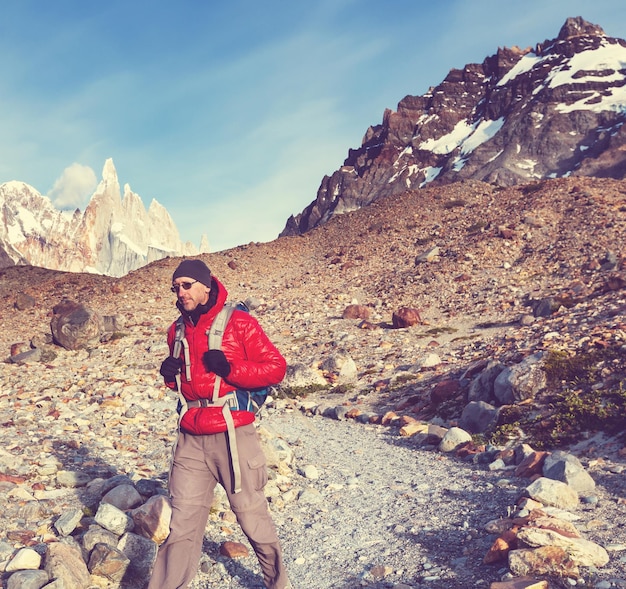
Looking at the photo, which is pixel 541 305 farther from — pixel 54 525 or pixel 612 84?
pixel 612 84

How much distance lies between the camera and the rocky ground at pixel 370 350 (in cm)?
597

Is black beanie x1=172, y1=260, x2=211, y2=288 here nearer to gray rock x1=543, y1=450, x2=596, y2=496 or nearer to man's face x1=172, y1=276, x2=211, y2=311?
man's face x1=172, y1=276, x2=211, y2=311

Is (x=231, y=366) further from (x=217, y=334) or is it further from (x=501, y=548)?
(x=501, y=548)

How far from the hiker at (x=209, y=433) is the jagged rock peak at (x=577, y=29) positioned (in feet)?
769

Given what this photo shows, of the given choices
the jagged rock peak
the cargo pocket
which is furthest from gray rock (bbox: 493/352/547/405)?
the jagged rock peak

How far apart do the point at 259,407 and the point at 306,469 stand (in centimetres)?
406

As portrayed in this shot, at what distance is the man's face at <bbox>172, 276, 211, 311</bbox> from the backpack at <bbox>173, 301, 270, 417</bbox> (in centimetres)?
15

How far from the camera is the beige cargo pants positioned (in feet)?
14.8

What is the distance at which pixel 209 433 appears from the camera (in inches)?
180

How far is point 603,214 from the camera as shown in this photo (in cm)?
2720

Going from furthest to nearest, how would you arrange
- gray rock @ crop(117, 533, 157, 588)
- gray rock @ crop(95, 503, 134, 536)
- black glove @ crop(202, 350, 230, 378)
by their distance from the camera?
gray rock @ crop(95, 503, 134, 536) → gray rock @ crop(117, 533, 157, 588) → black glove @ crop(202, 350, 230, 378)

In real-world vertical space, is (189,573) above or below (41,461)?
below

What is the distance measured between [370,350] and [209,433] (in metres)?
13.7

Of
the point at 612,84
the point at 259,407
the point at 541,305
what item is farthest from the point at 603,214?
the point at 612,84
